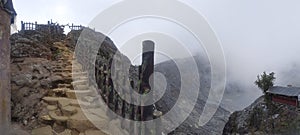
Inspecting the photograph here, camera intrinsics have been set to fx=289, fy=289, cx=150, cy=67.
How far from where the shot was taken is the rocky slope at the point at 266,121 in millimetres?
15059

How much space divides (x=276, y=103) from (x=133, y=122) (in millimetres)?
18957

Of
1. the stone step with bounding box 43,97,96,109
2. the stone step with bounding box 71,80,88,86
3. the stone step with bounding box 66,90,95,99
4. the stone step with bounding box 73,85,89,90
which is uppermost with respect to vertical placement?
the stone step with bounding box 71,80,88,86

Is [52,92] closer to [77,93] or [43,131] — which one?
[77,93]

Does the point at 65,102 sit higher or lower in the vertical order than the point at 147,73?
lower

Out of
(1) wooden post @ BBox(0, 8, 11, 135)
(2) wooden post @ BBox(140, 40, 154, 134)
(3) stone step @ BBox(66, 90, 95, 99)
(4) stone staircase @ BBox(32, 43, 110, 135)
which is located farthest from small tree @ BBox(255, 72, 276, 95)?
(2) wooden post @ BBox(140, 40, 154, 134)

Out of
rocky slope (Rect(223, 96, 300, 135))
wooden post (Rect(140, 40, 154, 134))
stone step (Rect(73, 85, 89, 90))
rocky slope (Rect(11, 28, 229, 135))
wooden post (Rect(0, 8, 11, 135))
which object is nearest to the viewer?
wooden post (Rect(140, 40, 154, 134))

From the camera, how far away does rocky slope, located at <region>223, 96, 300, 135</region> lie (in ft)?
49.4

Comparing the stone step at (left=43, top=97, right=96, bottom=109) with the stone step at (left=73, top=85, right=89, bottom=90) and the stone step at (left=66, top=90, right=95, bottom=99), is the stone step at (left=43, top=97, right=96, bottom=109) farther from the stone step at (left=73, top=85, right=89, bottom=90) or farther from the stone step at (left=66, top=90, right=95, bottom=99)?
→ the stone step at (left=73, top=85, right=89, bottom=90)

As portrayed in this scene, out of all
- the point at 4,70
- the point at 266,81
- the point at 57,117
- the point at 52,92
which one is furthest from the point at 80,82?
the point at 266,81

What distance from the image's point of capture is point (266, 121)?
16.5 meters

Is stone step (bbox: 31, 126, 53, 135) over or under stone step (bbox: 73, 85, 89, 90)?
under

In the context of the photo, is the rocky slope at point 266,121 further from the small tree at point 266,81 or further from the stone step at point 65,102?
the stone step at point 65,102

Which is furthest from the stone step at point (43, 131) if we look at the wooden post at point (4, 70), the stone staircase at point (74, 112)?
the wooden post at point (4, 70)

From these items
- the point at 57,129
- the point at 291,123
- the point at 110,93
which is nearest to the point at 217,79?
the point at 110,93
